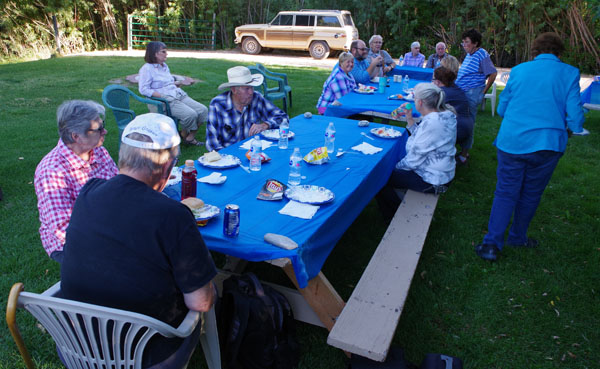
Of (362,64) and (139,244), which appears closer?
(139,244)

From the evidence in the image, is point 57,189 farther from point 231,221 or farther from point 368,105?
point 368,105

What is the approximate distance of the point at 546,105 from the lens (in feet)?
10.3

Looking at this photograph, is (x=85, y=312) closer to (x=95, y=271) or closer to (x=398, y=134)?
(x=95, y=271)

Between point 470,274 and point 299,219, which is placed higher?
point 299,219

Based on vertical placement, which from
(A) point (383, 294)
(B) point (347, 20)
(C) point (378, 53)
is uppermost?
(B) point (347, 20)

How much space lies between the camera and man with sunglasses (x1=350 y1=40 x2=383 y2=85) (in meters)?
7.01

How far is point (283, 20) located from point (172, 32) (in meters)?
5.16

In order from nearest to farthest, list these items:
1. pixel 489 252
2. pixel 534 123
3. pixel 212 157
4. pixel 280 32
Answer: pixel 212 157 → pixel 534 123 → pixel 489 252 → pixel 280 32

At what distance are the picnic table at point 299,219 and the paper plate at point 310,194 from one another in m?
0.05

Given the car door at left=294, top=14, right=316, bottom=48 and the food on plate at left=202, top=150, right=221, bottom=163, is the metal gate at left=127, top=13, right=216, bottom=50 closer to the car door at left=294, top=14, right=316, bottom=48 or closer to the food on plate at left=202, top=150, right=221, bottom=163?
the car door at left=294, top=14, right=316, bottom=48

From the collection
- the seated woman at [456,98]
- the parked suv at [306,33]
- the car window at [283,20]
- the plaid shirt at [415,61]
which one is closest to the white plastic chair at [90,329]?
the seated woman at [456,98]

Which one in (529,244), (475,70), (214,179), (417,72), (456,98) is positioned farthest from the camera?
(417,72)

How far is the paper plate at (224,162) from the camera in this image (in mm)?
2996

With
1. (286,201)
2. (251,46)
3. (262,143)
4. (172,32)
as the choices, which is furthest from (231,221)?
(172,32)
